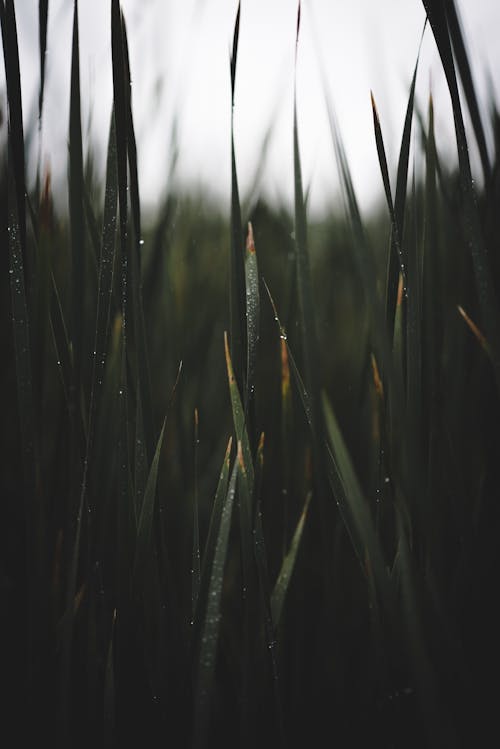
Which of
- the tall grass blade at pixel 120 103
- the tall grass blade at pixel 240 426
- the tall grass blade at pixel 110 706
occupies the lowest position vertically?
the tall grass blade at pixel 110 706

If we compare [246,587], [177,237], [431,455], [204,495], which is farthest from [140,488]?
[177,237]

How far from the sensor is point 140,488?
0.36m

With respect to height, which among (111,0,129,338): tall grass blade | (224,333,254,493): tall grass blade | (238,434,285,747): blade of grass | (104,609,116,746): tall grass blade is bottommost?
(104,609,116,746): tall grass blade

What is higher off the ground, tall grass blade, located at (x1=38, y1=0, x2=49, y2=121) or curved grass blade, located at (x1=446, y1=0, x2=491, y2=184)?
tall grass blade, located at (x1=38, y1=0, x2=49, y2=121)

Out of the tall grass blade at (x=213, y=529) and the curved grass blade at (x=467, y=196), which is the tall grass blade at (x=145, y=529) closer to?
the tall grass blade at (x=213, y=529)

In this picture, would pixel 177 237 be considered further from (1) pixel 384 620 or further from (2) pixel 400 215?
(1) pixel 384 620

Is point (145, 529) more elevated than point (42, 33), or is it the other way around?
point (42, 33)

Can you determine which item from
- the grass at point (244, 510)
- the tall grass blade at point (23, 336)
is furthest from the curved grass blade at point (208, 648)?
the tall grass blade at point (23, 336)

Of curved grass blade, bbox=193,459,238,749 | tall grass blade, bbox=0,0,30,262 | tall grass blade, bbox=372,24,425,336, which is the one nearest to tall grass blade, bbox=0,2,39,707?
tall grass blade, bbox=0,0,30,262

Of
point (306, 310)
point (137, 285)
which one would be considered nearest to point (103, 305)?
point (137, 285)

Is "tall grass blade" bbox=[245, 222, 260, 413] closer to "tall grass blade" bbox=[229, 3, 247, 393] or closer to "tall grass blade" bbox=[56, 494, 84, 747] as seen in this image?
"tall grass blade" bbox=[229, 3, 247, 393]

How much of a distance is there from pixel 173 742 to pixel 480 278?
0.34 metres

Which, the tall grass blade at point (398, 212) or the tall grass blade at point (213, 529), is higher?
the tall grass blade at point (398, 212)

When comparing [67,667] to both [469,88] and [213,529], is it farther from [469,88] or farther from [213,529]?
[469,88]
